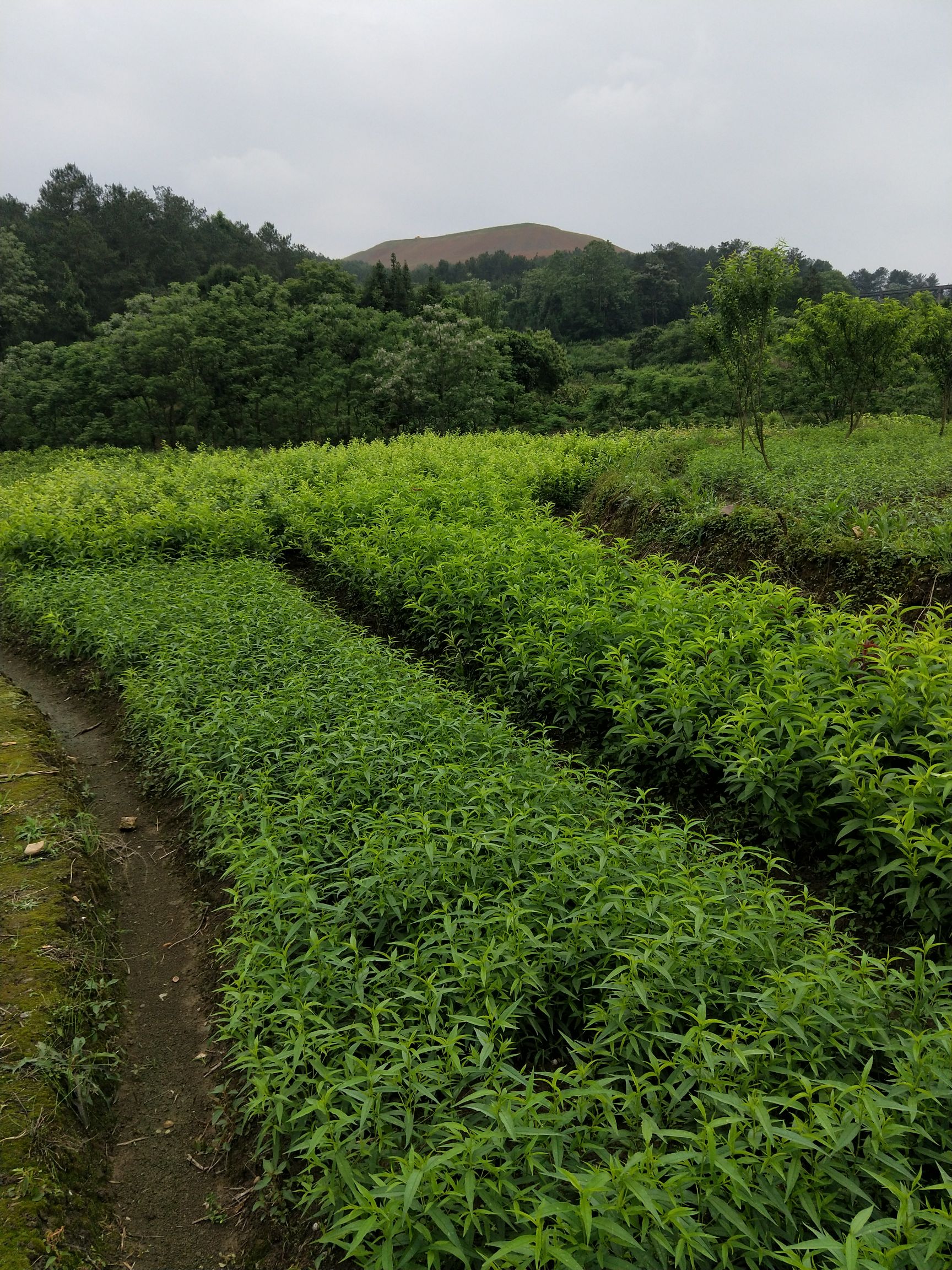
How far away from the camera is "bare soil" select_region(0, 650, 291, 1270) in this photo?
7.33ft

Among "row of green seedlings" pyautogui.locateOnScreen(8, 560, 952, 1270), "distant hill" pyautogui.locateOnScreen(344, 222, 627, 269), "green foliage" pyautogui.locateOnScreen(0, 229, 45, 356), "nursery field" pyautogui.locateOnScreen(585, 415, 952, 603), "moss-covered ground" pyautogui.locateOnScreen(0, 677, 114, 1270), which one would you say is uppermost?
"distant hill" pyautogui.locateOnScreen(344, 222, 627, 269)

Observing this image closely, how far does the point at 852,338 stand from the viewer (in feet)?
56.6

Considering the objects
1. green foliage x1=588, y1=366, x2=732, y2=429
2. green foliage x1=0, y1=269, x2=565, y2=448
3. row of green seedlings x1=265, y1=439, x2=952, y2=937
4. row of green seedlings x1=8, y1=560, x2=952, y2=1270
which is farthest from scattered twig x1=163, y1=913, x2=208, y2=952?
green foliage x1=588, y1=366, x2=732, y2=429

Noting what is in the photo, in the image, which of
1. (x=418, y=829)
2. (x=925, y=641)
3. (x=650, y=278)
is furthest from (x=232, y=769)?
(x=650, y=278)

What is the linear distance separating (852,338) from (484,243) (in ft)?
379

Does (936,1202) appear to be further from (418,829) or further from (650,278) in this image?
(650,278)

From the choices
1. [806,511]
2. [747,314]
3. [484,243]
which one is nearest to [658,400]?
[747,314]

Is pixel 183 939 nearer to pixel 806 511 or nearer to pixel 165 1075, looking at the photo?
pixel 165 1075

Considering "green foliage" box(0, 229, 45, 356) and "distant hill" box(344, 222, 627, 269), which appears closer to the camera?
"green foliage" box(0, 229, 45, 356)

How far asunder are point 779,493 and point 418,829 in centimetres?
616

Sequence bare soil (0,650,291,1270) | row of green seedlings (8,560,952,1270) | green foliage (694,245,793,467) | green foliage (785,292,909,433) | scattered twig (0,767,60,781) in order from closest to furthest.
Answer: row of green seedlings (8,560,952,1270) < bare soil (0,650,291,1270) < scattered twig (0,767,60,781) < green foliage (694,245,793,467) < green foliage (785,292,909,433)

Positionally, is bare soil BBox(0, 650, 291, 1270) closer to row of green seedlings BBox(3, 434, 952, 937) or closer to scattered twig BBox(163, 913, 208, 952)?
scattered twig BBox(163, 913, 208, 952)

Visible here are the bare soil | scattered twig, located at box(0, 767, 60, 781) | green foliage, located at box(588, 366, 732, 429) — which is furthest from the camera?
green foliage, located at box(588, 366, 732, 429)

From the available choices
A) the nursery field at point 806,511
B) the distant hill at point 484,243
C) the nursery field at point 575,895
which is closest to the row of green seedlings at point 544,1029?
the nursery field at point 575,895
